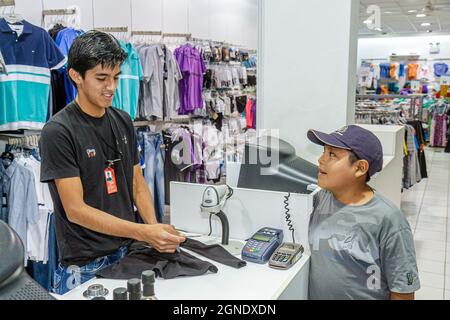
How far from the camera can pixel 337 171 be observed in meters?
1.78

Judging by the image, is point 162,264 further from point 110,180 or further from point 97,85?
point 97,85

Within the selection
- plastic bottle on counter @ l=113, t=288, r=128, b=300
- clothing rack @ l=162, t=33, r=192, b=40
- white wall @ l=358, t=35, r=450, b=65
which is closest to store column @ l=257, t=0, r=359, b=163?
plastic bottle on counter @ l=113, t=288, r=128, b=300

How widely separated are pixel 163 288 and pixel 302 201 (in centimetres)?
70

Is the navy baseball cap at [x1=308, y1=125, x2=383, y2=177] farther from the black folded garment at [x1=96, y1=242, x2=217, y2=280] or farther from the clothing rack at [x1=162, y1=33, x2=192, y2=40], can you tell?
the clothing rack at [x1=162, y1=33, x2=192, y2=40]

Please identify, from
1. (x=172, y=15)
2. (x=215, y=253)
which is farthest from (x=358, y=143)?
(x=172, y=15)

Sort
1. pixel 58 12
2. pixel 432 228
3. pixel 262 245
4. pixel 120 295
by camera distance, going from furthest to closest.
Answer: pixel 432 228
pixel 58 12
pixel 262 245
pixel 120 295

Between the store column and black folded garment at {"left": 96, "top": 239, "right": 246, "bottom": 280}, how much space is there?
1.25 m

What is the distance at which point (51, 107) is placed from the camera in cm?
327

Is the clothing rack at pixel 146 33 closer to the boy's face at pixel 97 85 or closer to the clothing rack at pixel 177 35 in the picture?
the clothing rack at pixel 177 35

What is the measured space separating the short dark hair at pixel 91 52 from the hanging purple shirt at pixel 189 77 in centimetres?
304

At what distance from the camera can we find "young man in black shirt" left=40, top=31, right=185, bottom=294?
5.35 ft

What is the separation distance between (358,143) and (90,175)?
108 cm

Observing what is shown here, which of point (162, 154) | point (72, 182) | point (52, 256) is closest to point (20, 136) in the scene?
point (52, 256)

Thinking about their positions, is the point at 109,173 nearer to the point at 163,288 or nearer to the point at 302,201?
the point at 163,288
